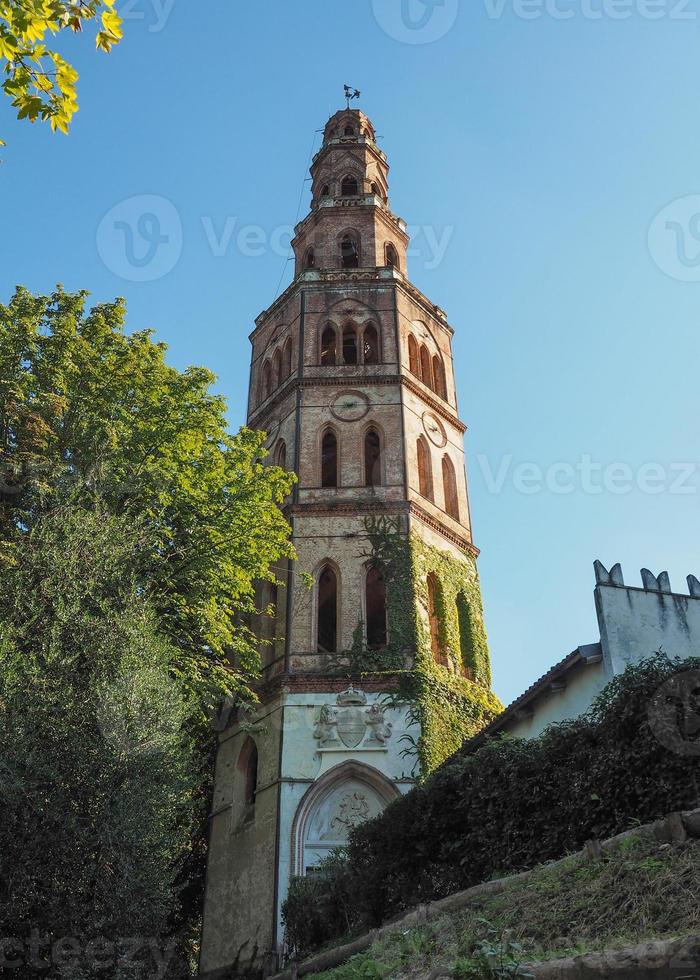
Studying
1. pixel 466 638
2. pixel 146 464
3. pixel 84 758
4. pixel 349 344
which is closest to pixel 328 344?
pixel 349 344

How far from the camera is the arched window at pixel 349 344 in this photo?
2900cm

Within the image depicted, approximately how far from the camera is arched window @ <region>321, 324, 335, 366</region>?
28.5m

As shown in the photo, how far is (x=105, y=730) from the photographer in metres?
13.9

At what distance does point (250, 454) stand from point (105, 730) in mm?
7700

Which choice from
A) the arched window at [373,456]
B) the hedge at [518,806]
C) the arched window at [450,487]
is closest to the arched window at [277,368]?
the arched window at [373,456]

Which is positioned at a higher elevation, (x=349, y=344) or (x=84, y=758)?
(x=349, y=344)

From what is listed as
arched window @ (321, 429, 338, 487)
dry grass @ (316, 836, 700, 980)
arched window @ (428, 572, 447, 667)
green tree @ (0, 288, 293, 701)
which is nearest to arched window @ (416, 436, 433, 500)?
arched window @ (321, 429, 338, 487)

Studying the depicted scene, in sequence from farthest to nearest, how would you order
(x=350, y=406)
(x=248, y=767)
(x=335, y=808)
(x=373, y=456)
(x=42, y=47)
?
1. (x=373, y=456)
2. (x=350, y=406)
3. (x=248, y=767)
4. (x=335, y=808)
5. (x=42, y=47)

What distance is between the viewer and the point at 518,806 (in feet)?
39.2

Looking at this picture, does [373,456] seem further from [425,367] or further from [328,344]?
[328,344]

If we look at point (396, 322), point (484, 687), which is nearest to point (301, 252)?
point (396, 322)

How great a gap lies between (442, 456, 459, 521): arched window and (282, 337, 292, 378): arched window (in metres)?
5.51

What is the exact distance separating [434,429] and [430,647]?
7.52 meters

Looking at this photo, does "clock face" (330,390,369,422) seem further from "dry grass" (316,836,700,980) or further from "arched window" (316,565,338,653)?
"dry grass" (316,836,700,980)
